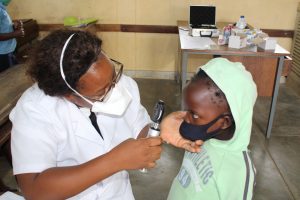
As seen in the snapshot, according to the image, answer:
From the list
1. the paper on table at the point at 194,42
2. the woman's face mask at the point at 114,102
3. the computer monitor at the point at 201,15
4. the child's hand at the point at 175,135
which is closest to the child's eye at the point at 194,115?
the child's hand at the point at 175,135

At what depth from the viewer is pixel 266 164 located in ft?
8.16

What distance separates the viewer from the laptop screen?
10.9ft

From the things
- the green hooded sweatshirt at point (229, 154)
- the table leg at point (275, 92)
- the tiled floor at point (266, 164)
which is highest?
the green hooded sweatshirt at point (229, 154)

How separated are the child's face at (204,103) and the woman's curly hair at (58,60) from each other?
0.33 meters

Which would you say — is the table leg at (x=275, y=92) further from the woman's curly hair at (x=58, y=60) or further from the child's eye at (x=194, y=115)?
the woman's curly hair at (x=58, y=60)

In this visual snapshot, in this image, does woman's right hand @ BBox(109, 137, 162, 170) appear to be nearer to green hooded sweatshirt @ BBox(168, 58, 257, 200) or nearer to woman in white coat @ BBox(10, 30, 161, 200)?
woman in white coat @ BBox(10, 30, 161, 200)

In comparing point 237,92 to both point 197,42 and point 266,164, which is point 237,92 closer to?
point 266,164

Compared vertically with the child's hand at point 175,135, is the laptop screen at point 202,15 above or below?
above

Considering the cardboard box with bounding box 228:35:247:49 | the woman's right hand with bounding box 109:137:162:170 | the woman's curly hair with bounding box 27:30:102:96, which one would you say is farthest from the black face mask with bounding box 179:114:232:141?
the cardboard box with bounding box 228:35:247:49

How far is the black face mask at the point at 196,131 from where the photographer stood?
0.92 metres

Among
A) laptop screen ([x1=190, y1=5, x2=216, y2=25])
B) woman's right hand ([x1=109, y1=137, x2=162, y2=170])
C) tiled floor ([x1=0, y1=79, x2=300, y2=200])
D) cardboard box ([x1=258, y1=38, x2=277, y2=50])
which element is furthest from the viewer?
laptop screen ([x1=190, y1=5, x2=216, y2=25])

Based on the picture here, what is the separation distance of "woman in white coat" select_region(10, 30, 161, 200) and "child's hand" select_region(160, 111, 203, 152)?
0.12 metres

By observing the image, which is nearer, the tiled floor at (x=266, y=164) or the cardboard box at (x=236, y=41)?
the tiled floor at (x=266, y=164)

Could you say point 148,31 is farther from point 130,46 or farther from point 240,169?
point 240,169
